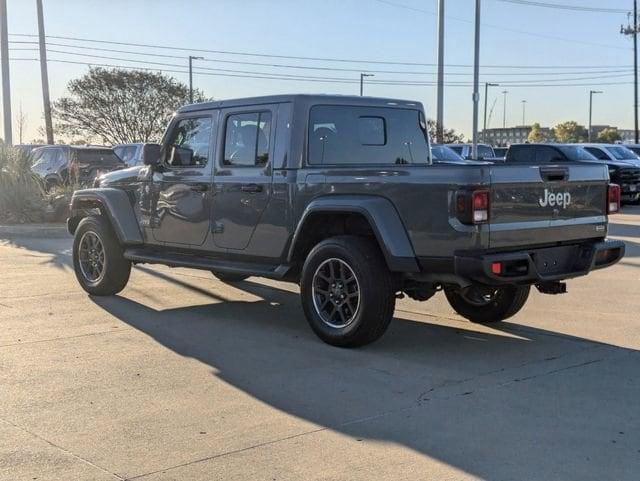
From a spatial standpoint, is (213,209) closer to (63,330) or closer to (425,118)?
(63,330)

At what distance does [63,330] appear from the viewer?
669 centimetres

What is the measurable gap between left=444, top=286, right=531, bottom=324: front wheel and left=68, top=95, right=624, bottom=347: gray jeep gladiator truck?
0.05 ft

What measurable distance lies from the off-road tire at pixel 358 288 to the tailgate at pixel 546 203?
95cm

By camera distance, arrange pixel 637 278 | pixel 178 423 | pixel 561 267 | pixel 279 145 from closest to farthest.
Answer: pixel 178 423 → pixel 561 267 → pixel 279 145 → pixel 637 278

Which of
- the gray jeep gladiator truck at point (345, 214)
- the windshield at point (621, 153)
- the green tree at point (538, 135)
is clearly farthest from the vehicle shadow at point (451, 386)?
the green tree at point (538, 135)

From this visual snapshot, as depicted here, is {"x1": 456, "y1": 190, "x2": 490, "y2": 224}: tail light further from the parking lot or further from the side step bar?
the side step bar

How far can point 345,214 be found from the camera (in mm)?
5969

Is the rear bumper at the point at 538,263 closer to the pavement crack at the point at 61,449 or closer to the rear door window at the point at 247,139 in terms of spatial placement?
the rear door window at the point at 247,139

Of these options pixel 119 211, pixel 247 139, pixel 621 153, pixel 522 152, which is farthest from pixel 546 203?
pixel 621 153

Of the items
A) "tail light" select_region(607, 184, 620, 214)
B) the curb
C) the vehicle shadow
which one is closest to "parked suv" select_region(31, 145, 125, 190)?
the curb

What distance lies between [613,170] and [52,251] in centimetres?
1655

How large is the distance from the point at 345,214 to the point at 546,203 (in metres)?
1.56

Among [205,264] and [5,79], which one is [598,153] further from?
[205,264]

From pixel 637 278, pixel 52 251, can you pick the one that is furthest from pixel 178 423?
pixel 52 251
